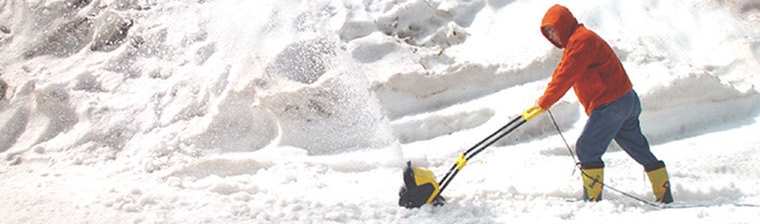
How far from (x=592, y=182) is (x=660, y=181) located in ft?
1.52

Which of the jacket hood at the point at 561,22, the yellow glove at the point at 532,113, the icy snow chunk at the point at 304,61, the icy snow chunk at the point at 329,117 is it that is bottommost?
the icy snow chunk at the point at 329,117

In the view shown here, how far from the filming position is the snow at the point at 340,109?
4270mm

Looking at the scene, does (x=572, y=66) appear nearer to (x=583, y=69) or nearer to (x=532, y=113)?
(x=583, y=69)

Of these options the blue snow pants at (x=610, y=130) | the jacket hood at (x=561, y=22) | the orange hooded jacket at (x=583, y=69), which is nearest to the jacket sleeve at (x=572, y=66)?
the orange hooded jacket at (x=583, y=69)

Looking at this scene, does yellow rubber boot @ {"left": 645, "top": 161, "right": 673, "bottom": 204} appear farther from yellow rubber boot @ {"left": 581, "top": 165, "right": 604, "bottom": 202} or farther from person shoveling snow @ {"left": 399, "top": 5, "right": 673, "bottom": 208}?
yellow rubber boot @ {"left": 581, "top": 165, "right": 604, "bottom": 202}

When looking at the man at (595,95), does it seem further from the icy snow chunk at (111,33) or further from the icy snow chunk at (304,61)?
the icy snow chunk at (111,33)

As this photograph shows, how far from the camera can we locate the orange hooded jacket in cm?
385

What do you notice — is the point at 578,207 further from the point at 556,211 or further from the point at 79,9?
the point at 79,9

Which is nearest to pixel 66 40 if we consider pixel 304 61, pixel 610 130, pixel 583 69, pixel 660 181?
pixel 304 61

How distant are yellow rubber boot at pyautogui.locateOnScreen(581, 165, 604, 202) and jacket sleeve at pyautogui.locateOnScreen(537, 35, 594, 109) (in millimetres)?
567

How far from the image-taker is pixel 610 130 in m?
4.09

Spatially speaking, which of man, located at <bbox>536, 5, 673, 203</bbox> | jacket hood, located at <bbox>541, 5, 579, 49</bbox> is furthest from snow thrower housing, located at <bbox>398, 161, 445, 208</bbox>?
jacket hood, located at <bbox>541, 5, 579, 49</bbox>

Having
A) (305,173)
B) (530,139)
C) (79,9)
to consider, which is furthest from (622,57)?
(79,9)

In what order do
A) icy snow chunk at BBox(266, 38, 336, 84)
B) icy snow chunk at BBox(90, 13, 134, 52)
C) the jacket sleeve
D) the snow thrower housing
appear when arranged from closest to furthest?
1. the jacket sleeve
2. the snow thrower housing
3. icy snow chunk at BBox(266, 38, 336, 84)
4. icy snow chunk at BBox(90, 13, 134, 52)
